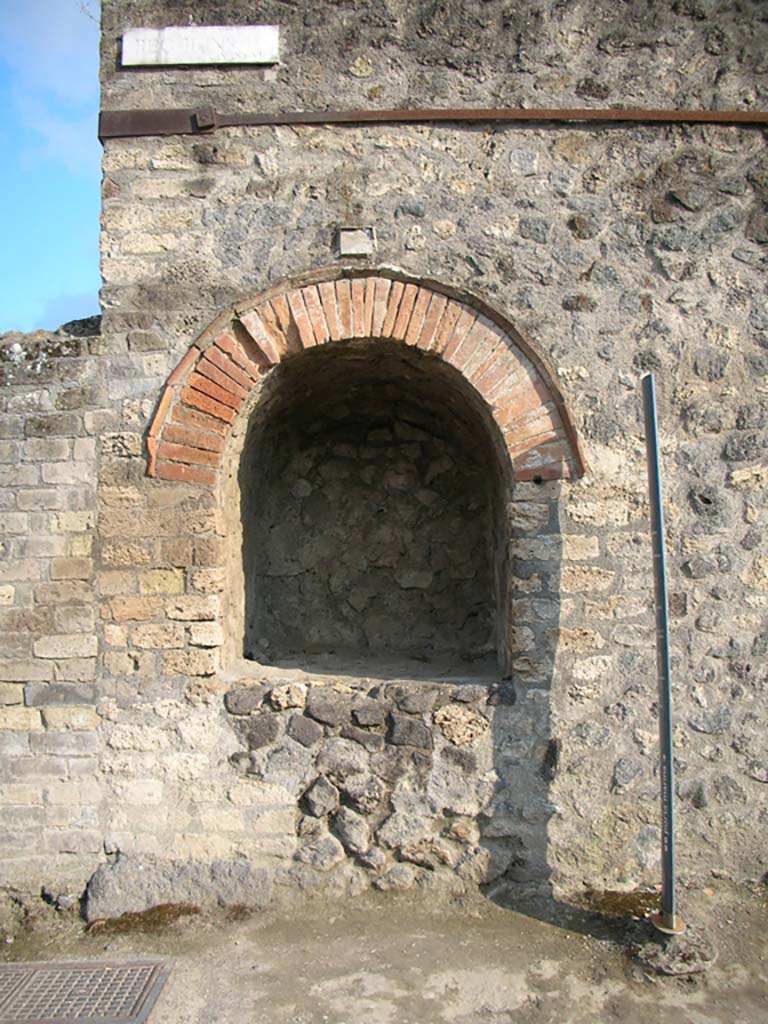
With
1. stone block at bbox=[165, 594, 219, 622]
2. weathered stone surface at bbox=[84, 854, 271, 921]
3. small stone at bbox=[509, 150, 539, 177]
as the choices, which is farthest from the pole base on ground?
small stone at bbox=[509, 150, 539, 177]

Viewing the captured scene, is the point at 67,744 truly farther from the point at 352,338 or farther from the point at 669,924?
the point at 669,924

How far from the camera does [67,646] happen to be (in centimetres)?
362

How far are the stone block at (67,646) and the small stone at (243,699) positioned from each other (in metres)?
A: 0.65

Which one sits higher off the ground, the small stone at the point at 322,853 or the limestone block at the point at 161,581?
the limestone block at the point at 161,581

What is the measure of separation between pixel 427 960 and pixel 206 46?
423 cm

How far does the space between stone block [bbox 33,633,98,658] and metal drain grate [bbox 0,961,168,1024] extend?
1251 millimetres

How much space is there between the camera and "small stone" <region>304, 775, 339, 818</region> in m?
3.55

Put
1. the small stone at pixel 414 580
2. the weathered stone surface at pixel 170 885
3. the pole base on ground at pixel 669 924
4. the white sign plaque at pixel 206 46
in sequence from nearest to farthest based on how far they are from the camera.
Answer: the pole base on ground at pixel 669 924 → the weathered stone surface at pixel 170 885 → the white sign plaque at pixel 206 46 → the small stone at pixel 414 580

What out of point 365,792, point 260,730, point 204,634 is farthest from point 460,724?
point 204,634

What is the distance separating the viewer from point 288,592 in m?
4.93

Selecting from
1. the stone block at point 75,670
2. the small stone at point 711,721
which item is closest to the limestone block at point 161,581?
the stone block at point 75,670

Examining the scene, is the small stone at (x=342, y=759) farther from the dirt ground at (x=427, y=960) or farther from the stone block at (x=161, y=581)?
the stone block at (x=161, y=581)

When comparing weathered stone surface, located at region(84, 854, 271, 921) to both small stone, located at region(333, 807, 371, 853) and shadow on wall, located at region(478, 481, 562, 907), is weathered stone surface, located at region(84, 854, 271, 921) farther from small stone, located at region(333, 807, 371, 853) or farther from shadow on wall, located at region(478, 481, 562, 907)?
shadow on wall, located at region(478, 481, 562, 907)

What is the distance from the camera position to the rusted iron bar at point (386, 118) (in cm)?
375
